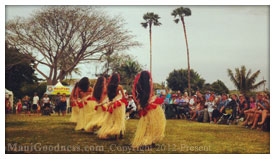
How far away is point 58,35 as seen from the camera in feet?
66.5

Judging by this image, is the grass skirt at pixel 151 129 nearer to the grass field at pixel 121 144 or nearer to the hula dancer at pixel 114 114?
the grass field at pixel 121 144

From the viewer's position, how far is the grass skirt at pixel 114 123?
21.3 feet

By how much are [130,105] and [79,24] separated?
9.96 metres

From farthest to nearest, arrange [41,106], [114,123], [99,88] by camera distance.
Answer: [41,106], [99,88], [114,123]

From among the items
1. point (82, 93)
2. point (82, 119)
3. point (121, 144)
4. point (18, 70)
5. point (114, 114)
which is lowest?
point (121, 144)

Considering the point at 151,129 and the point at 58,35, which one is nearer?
the point at 151,129

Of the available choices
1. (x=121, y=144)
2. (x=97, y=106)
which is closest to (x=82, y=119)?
(x=97, y=106)

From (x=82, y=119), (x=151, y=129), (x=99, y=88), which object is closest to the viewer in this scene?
(x=151, y=129)

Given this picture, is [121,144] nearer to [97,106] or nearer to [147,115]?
[147,115]

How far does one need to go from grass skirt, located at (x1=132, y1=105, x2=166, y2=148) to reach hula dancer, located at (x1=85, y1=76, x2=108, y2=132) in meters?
1.76

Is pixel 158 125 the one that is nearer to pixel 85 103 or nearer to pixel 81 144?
pixel 81 144

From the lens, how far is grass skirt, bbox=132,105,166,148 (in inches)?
226

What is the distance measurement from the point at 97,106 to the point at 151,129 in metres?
2.20

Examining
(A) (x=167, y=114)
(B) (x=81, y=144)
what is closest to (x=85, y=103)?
(B) (x=81, y=144)
